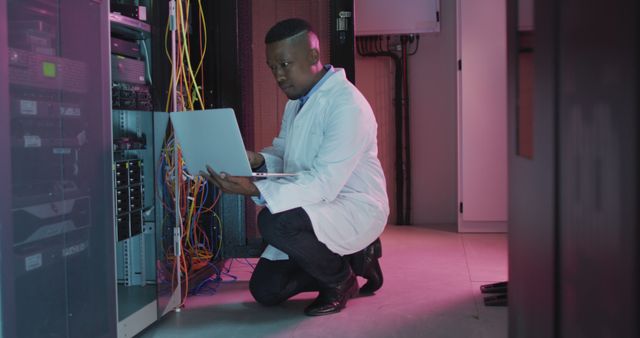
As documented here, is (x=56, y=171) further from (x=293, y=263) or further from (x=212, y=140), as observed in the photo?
(x=293, y=263)

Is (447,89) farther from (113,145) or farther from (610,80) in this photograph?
(610,80)

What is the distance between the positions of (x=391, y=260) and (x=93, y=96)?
6.53 feet

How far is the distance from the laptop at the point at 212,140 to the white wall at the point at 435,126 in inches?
105

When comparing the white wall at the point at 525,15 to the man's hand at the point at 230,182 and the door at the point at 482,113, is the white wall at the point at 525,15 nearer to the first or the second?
the man's hand at the point at 230,182

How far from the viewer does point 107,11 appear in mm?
1791

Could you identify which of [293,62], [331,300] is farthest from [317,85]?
[331,300]

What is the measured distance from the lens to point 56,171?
1600mm

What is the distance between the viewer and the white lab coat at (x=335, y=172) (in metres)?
2.23

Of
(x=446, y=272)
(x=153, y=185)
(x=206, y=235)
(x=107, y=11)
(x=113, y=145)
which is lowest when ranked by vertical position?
(x=446, y=272)

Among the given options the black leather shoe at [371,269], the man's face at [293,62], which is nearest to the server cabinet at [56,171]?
the man's face at [293,62]

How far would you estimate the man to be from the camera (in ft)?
7.36

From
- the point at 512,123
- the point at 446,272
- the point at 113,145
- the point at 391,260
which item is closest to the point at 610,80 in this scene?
the point at 512,123

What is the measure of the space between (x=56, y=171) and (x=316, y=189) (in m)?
0.90

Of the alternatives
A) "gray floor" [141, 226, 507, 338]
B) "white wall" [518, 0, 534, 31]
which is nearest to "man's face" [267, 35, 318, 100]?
"gray floor" [141, 226, 507, 338]
